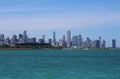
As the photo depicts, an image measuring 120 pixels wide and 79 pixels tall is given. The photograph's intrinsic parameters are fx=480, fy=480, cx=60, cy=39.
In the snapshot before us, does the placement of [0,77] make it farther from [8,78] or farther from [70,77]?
[70,77]

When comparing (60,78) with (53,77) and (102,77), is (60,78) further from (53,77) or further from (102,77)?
(102,77)

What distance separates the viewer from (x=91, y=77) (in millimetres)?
58750

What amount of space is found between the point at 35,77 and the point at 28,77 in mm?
852

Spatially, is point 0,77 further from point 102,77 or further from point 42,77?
point 102,77

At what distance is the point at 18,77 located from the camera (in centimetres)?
5862

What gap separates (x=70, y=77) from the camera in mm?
57969

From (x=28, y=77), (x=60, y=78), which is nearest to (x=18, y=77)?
(x=28, y=77)

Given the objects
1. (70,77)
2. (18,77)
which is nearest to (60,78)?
(70,77)

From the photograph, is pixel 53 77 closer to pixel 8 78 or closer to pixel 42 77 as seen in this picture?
pixel 42 77

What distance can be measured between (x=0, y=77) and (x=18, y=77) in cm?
229

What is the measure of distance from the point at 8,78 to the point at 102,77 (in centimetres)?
1160

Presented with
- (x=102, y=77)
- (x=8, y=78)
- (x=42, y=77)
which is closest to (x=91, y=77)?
(x=102, y=77)

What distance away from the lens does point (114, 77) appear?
2351 inches

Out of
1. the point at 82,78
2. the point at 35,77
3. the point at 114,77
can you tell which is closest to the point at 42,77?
the point at 35,77
